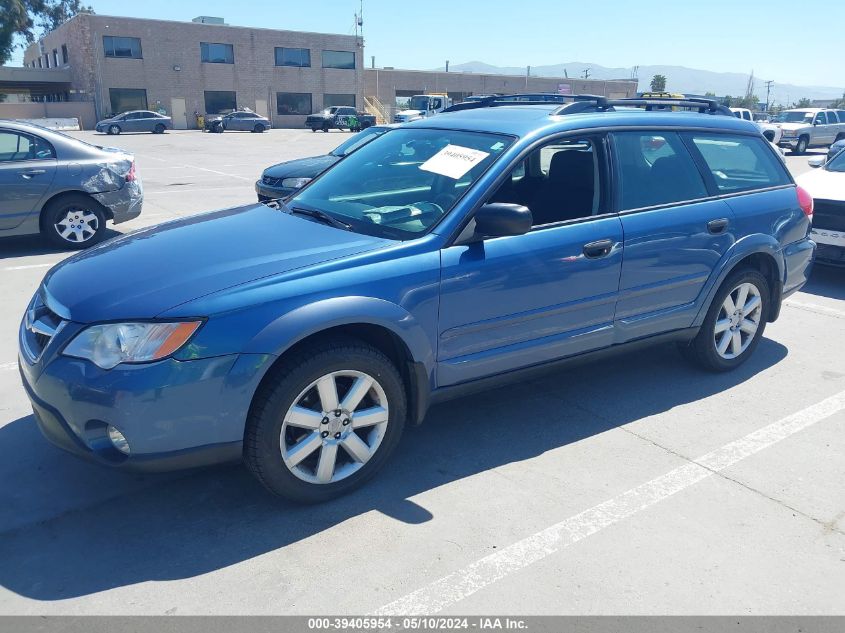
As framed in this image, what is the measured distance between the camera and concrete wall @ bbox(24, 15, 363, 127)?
44.8 meters

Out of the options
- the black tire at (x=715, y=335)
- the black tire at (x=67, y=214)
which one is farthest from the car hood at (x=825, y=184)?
the black tire at (x=67, y=214)

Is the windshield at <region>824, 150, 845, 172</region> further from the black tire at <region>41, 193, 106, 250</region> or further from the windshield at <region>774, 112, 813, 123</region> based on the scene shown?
the windshield at <region>774, 112, 813, 123</region>

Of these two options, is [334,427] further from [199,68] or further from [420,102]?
[199,68]

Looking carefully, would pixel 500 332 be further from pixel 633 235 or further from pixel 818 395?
pixel 818 395

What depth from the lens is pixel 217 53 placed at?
48875 millimetres

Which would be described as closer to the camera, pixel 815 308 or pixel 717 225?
pixel 717 225

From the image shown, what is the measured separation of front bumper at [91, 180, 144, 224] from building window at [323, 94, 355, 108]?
4756 centimetres

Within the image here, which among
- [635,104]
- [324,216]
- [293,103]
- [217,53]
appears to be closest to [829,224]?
[635,104]

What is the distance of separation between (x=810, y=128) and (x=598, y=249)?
2899 centimetres

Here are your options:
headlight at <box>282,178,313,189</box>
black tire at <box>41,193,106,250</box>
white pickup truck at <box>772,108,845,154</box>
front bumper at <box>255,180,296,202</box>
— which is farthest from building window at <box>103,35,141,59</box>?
black tire at <box>41,193,106,250</box>

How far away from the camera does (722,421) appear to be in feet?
14.0

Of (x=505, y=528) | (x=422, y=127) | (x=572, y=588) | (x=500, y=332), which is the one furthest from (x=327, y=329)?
(x=422, y=127)

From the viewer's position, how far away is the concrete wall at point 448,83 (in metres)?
60.4

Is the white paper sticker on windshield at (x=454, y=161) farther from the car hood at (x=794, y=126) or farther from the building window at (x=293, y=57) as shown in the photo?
the building window at (x=293, y=57)
